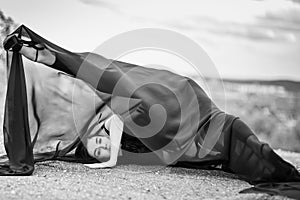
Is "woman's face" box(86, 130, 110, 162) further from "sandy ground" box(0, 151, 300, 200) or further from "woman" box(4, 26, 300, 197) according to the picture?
"sandy ground" box(0, 151, 300, 200)

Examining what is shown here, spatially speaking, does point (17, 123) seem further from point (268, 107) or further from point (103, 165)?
point (268, 107)

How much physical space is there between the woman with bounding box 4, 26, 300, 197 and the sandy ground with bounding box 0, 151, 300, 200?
0.29 feet

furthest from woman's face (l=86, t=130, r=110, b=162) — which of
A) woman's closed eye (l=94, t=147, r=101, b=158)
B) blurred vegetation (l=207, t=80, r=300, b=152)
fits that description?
blurred vegetation (l=207, t=80, r=300, b=152)

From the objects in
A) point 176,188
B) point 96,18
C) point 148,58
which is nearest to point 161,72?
point 176,188

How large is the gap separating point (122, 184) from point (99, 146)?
1.69 feet

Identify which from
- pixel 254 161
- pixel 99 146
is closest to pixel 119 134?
pixel 99 146

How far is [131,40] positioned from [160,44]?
2.21ft

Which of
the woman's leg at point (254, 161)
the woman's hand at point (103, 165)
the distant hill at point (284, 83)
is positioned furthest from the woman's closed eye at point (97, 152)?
the distant hill at point (284, 83)

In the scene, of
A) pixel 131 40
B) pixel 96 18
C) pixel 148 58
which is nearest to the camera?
pixel 131 40

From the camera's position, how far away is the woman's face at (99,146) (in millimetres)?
2971

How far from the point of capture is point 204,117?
2.83 metres

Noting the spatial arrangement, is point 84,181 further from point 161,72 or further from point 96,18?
point 96,18

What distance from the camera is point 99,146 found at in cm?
297

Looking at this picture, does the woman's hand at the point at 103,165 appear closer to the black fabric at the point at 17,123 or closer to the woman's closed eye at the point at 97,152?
the woman's closed eye at the point at 97,152
